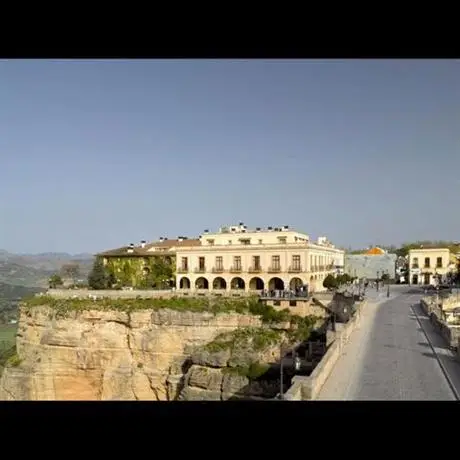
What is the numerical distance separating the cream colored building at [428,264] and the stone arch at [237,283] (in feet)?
38.8

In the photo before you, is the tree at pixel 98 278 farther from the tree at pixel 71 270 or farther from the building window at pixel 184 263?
the tree at pixel 71 270

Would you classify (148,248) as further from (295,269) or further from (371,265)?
(371,265)

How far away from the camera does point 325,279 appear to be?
74.7 ft

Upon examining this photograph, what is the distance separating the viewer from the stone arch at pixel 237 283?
22.4 meters

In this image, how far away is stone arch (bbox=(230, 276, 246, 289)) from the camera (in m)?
22.4

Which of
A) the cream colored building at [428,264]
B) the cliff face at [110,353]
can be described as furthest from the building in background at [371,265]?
the cliff face at [110,353]

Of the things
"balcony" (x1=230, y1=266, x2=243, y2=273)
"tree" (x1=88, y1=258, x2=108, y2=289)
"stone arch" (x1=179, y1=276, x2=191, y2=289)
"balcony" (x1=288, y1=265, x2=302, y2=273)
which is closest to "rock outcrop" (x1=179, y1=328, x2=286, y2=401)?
"balcony" (x1=288, y1=265, x2=302, y2=273)

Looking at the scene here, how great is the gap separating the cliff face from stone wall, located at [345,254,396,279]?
17481mm

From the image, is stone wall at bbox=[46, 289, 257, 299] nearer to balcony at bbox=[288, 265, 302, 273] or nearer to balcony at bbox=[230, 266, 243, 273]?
balcony at bbox=[230, 266, 243, 273]

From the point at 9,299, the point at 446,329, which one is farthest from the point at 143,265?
the point at 446,329
